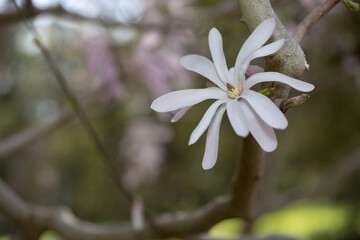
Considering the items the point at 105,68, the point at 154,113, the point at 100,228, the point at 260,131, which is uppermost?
the point at 154,113

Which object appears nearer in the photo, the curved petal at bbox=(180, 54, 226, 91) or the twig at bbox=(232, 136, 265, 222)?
the curved petal at bbox=(180, 54, 226, 91)

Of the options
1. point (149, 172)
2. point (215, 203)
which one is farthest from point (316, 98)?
point (215, 203)

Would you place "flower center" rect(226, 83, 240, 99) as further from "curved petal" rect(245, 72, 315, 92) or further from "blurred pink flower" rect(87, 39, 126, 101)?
"blurred pink flower" rect(87, 39, 126, 101)

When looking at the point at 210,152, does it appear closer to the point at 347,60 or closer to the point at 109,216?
the point at 347,60

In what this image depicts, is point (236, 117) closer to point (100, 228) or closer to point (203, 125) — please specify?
point (203, 125)

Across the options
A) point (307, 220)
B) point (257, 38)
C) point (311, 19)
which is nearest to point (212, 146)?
point (257, 38)

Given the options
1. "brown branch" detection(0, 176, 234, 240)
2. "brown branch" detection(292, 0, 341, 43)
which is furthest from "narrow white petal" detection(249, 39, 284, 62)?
"brown branch" detection(0, 176, 234, 240)
